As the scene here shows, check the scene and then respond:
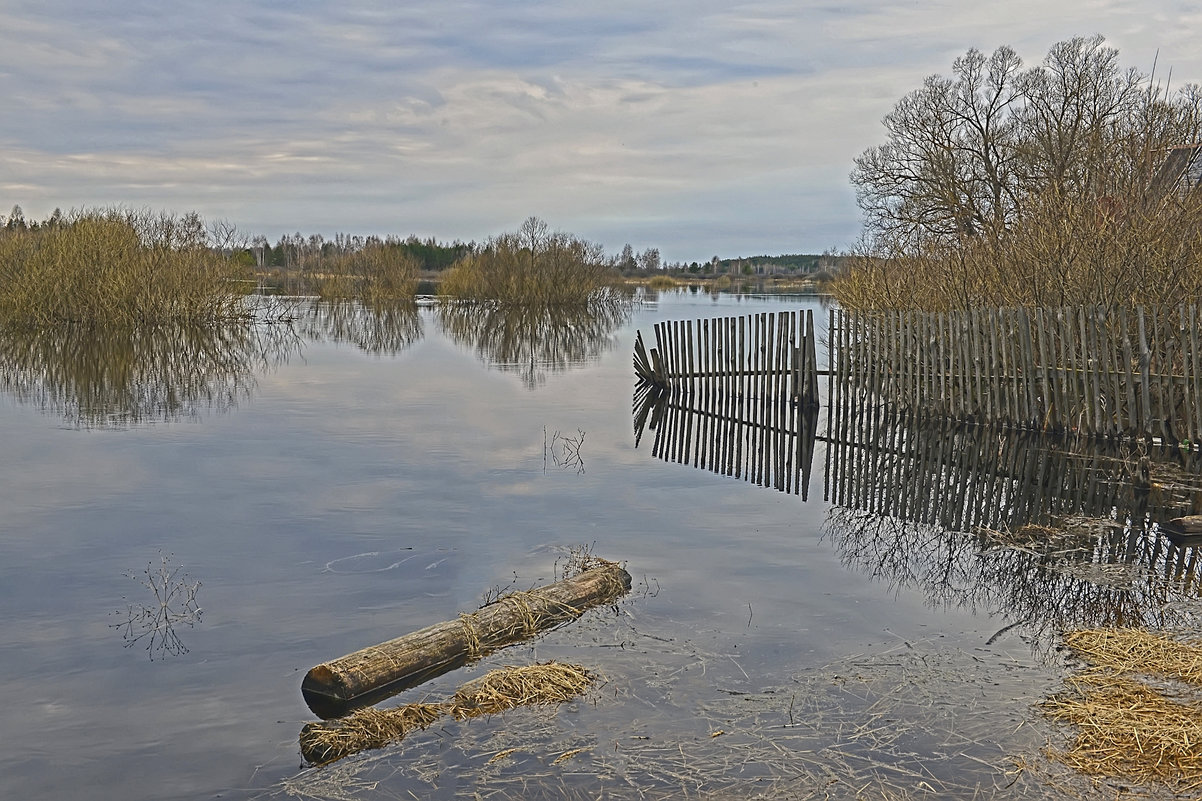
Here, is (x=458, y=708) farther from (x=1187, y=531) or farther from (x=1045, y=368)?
(x=1045, y=368)

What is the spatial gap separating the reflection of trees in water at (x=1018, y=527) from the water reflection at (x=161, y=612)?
469 cm

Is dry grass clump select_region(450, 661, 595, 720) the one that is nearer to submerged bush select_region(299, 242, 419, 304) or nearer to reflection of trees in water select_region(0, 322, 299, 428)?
reflection of trees in water select_region(0, 322, 299, 428)

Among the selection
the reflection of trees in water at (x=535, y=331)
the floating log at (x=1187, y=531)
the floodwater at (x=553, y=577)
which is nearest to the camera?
the floodwater at (x=553, y=577)

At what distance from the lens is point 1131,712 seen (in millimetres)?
4992

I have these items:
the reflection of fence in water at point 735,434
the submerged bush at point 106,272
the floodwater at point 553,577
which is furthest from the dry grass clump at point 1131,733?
the submerged bush at point 106,272

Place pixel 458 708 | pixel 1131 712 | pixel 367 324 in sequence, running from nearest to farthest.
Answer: pixel 1131 712, pixel 458 708, pixel 367 324

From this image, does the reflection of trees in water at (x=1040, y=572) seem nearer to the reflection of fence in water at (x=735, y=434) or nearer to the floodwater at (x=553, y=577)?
the floodwater at (x=553, y=577)

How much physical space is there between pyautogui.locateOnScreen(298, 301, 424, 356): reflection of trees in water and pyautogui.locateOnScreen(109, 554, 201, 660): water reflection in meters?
19.8

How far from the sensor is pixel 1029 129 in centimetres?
2805

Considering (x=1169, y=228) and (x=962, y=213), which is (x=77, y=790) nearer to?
(x=1169, y=228)

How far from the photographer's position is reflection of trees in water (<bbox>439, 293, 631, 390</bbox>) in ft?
83.3

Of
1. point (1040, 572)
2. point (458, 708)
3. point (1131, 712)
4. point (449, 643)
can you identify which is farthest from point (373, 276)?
point (1131, 712)

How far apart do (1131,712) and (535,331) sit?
31347 millimetres

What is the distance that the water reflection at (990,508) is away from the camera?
700 cm
